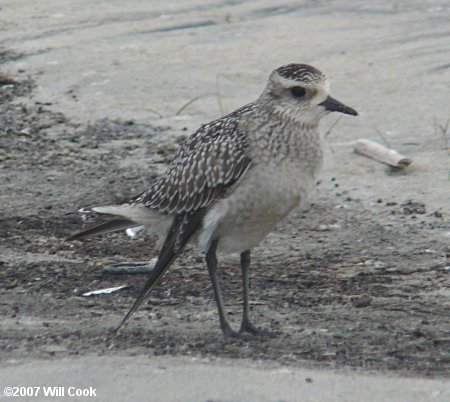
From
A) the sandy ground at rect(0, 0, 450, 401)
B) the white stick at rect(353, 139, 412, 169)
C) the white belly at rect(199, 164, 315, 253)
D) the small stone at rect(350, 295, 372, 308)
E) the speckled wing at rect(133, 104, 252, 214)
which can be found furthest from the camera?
the white stick at rect(353, 139, 412, 169)

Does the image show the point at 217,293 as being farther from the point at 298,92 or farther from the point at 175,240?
the point at 298,92

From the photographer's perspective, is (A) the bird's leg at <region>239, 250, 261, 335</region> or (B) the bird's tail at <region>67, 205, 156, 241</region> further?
(B) the bird's tail at <region>67, 205, 156, 241</region>

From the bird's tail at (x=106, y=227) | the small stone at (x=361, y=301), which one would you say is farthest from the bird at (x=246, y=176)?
the small stone at (x=361, y=301)

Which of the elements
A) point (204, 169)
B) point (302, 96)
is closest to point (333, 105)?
point (302, 96)

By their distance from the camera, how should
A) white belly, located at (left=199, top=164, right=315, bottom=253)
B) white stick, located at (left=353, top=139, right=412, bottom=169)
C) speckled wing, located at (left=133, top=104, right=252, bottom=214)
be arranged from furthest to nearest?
white stick, located at (left=353, top=139, right=412, bottom=169)
speckled wing, located at (left=133, top=104, right=252, bottom=214)
white belly, located at (left=199, top=164, right=315, bottom=253)

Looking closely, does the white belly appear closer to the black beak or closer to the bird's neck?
the bird's neck

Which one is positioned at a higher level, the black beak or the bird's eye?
the bird's eye

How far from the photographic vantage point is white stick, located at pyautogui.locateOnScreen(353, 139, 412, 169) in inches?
338

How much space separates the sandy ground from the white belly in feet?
1.68

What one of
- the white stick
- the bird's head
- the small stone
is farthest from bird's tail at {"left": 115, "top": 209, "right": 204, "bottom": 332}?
the white stick

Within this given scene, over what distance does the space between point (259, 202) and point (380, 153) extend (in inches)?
105

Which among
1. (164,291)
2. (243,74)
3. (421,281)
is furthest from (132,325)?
(243,74)

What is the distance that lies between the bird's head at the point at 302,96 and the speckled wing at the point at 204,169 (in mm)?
202

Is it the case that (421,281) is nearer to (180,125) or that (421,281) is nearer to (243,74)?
(180,125)
